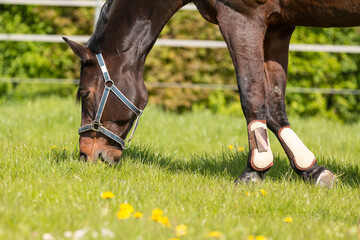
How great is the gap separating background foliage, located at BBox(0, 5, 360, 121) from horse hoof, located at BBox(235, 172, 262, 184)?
439 cm

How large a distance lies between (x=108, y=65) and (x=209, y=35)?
4.40m

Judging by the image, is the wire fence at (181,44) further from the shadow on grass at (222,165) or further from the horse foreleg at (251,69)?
the horse foreleg at (251,69)

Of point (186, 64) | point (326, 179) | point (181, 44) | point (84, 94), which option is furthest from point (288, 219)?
point (186, 64)

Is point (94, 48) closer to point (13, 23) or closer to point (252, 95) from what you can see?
point (252, 95)

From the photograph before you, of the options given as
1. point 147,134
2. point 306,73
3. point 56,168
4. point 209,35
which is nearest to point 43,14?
point 209,35

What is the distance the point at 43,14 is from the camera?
779 centimetres

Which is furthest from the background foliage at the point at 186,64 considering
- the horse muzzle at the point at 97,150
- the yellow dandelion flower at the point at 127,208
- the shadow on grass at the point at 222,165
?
the yellow dandelion flower at the point at 127,208

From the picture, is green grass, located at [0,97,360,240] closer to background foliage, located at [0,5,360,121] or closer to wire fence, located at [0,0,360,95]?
wire fence, located at [0,0,360,95]

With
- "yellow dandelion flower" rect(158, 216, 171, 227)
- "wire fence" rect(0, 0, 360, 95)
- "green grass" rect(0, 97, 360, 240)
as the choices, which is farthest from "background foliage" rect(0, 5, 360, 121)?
"yellow dandelion flower" rect(158, 216, 171, 227)

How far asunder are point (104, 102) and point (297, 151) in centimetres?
138

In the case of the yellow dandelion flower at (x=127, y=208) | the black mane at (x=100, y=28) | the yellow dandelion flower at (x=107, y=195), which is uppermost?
the black mane at (x=100, y=28)

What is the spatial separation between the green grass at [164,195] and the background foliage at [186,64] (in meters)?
2.86

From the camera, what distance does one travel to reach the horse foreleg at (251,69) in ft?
9.99

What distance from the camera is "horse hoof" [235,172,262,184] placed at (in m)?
3.14
